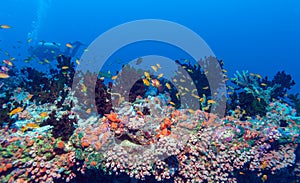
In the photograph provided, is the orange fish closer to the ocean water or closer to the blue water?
the ocean water

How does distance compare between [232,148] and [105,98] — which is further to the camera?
[105,98]

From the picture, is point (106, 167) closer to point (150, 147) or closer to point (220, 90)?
point (150, 147)

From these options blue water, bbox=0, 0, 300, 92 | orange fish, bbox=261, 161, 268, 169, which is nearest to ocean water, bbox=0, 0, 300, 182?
orange fish, bbox=261, 161, 268, 169

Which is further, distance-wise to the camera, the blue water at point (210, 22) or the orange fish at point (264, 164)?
the blue water at point (210, 22)

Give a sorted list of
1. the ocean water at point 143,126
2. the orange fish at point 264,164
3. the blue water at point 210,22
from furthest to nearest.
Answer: the blue water at point 210,22 < the orange fish at point 264,164 < the ocean water at point 143,126

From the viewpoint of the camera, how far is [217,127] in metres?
5.77

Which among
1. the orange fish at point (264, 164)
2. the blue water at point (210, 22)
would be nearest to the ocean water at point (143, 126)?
the orange fish at point (264, 164)

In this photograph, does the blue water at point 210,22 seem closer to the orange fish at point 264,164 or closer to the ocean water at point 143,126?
the ocean water at point 143,126

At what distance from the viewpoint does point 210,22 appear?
12625cm

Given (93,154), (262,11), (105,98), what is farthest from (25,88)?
(262,11)

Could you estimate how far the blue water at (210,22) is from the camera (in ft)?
315

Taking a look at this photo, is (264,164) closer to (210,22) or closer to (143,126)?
(143,126)

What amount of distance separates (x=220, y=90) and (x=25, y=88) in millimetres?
7925

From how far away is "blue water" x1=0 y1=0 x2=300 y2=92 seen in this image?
96.0 metres
